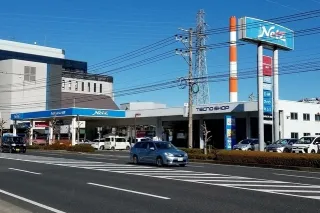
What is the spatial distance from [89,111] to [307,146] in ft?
→ 112

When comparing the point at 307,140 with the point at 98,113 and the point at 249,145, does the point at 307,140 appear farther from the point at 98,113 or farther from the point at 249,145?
the point at 98,113

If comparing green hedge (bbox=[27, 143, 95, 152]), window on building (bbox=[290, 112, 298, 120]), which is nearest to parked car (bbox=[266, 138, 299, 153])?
window on building (bbox=[290, 112, 298, 120])

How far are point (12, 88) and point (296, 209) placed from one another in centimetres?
8651

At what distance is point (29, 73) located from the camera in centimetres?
9269

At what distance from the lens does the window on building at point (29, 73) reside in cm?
9206

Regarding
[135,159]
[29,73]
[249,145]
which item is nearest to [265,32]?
[249,145]

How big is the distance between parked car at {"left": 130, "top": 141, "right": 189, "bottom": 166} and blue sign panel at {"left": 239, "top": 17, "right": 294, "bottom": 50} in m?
16.0

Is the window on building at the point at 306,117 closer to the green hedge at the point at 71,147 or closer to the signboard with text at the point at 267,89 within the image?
the signboard with text at the point at 267,89

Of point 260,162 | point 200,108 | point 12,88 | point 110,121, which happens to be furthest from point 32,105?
point 260,162

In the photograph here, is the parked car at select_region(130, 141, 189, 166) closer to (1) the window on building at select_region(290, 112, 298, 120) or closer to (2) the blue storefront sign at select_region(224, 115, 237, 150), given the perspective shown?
(2) the blue storefront sign at select_region(224, 115, 237, 150)

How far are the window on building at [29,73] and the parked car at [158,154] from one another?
70.8 m

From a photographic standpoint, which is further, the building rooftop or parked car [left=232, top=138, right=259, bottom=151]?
the building rooftop

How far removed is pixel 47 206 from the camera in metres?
10.6

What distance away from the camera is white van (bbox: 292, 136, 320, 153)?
3312 cm
